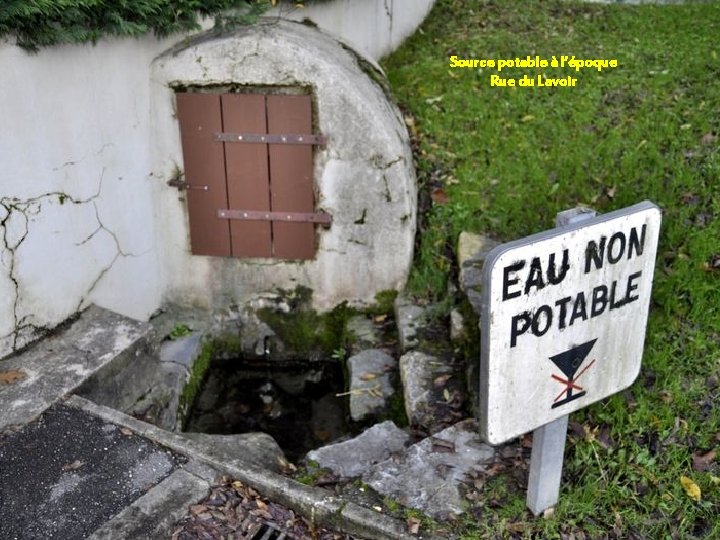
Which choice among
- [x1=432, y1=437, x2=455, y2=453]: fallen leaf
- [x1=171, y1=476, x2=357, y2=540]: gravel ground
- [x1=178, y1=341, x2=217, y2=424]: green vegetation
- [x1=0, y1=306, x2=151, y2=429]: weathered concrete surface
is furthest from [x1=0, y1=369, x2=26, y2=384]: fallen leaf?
[x1=432, y1=437, x2=455, y2=453]: fallen leaf

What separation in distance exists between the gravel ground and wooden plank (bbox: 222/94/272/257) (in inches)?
97.3

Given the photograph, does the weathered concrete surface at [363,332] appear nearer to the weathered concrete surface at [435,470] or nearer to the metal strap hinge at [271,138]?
the metal strap hinge at [271,138]

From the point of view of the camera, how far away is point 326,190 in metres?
5.33

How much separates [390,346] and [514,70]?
11.3 feet

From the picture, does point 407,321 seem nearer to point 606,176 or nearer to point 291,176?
point 291,176

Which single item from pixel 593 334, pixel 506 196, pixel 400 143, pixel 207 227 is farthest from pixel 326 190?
pixel 593 334

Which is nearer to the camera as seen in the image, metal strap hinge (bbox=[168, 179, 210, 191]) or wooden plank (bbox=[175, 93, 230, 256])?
wooden plank (bbox=[175, 93, 230, 256])

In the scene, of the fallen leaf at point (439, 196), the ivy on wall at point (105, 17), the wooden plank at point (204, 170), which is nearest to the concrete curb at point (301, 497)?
the wooden plank at point (204, 170)

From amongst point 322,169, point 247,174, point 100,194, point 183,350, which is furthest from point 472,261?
point 100,194

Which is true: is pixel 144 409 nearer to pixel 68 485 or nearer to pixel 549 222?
pixel 68 485

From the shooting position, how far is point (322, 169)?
527 cm

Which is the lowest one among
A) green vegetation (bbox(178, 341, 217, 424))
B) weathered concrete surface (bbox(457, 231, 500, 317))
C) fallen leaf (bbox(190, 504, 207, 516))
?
green vegetation (bbox(178, 341, 217, 424))

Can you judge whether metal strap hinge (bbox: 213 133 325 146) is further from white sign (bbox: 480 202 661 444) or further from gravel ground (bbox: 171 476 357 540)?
white sign (bbox: 480 202 661 444)

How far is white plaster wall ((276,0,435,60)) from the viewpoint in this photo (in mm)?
5941
